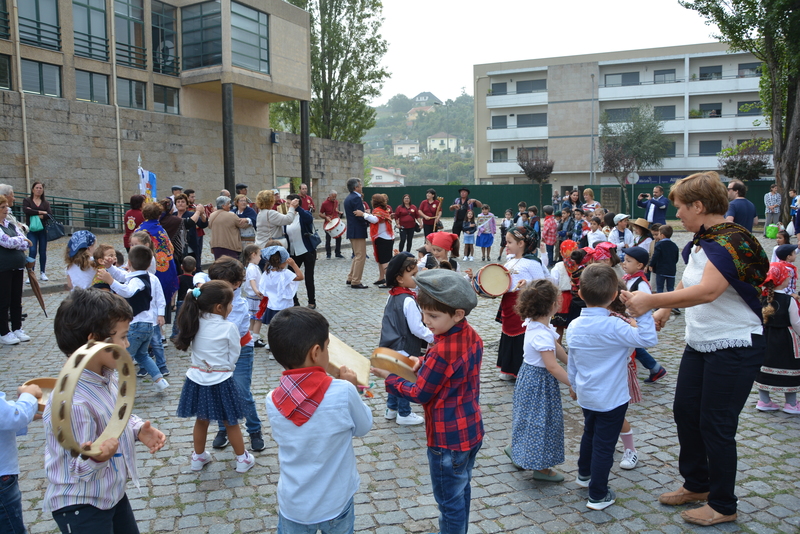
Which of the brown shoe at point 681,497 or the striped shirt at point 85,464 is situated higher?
the striped shirt at point 85,464

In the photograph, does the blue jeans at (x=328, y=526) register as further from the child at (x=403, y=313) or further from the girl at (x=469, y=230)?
the girl at (x=469, y=230)

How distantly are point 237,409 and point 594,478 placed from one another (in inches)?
96.6

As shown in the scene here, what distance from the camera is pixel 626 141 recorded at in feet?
158

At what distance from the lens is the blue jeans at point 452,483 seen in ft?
9.76

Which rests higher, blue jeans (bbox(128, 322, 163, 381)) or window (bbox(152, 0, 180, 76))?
window (bbox(152, 0, 180, 76))

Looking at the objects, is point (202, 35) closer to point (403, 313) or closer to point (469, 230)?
point (469, 230)

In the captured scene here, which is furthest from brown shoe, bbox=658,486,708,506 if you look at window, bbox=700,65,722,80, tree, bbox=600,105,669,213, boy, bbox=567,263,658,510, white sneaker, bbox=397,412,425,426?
window, bbox=700,65,722,80

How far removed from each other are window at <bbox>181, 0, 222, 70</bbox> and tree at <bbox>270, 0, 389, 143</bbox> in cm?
981

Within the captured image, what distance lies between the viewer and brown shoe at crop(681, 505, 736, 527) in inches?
135

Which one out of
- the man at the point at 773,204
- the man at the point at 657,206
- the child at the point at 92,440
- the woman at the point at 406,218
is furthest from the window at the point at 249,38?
the child at the point at 92,440

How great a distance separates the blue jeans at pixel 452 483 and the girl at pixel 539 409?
3.54ft

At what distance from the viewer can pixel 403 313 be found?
4879mm

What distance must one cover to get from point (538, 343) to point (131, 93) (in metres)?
22.7

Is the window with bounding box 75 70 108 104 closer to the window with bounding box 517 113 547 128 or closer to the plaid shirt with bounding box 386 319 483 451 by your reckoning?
the plaid shirt with bounding box 386 319 483 451
